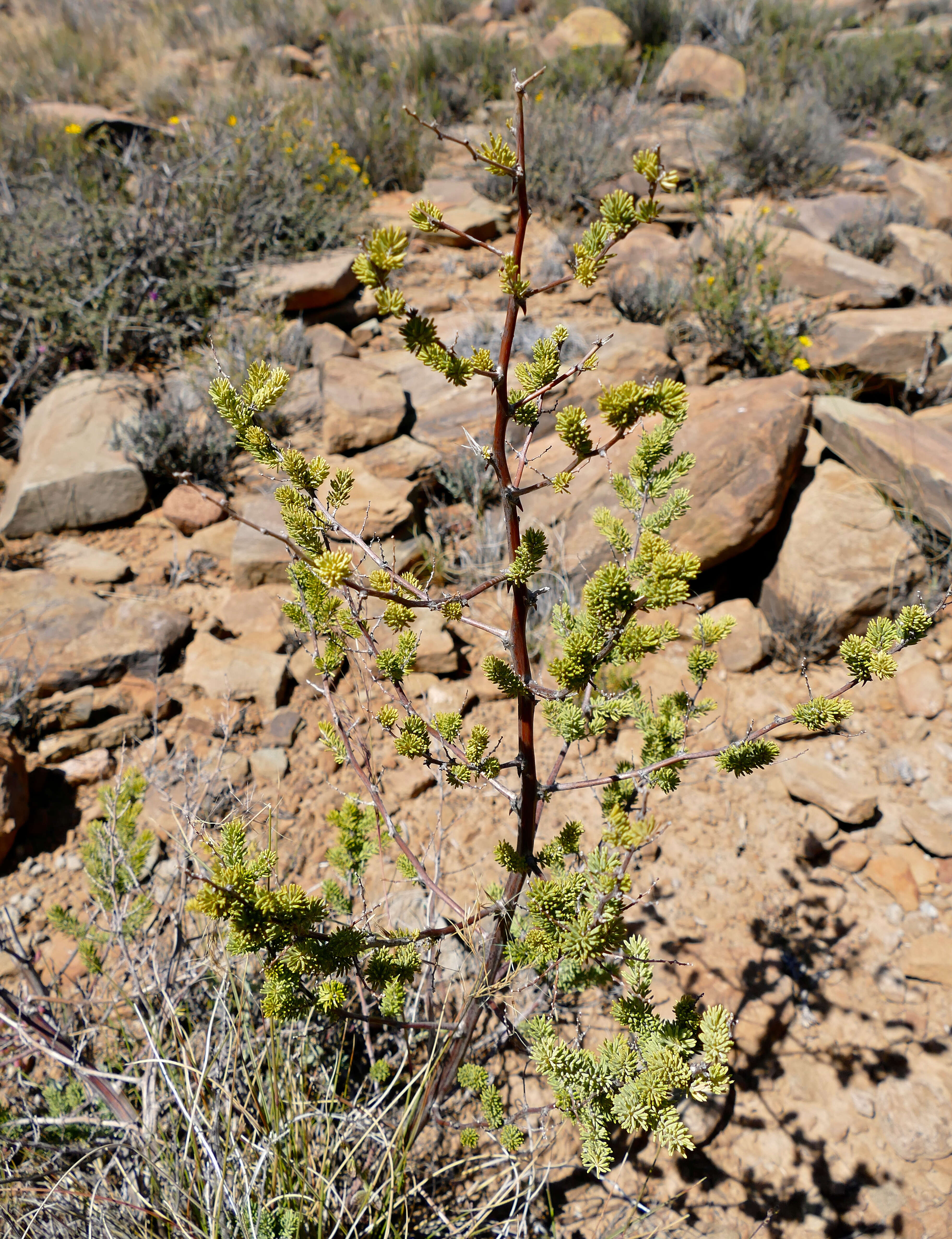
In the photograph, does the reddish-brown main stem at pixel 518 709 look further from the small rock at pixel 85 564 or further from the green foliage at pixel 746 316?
the green foliage at pixel 746 316

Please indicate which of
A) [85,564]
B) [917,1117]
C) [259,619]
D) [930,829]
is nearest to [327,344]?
[85,564]

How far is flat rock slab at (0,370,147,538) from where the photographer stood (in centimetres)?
368

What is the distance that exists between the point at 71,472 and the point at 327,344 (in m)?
1.66

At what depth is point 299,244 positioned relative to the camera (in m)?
5.16

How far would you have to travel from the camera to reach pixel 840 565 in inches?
128

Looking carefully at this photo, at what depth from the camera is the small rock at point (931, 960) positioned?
2422mm

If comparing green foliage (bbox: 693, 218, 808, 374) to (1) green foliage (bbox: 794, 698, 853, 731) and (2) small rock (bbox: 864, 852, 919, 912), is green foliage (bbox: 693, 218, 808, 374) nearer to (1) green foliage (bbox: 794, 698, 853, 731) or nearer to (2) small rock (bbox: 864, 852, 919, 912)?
(2) small rock (bbox: 864, 852, 919, 912)

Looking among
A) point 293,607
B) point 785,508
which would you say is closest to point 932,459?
point 785,508

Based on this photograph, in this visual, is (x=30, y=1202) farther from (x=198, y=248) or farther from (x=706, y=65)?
(x=706, y=65)

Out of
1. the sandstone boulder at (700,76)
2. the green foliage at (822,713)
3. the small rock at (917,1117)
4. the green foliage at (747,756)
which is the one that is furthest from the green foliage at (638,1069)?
the sandstone boulder at (700,76)

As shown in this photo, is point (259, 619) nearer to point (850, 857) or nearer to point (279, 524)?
point (279, 524)

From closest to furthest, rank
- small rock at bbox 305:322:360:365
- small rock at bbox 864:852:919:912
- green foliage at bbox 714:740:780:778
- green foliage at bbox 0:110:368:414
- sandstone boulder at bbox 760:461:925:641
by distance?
green foliage at bbox 714:740:780:778
small rock at bbox 864:852:919:912
sandstone boulder at bbox 760:461:925:641
green foliage at bbox 0:110:368:414
small rock at bbox 305:322:360:365

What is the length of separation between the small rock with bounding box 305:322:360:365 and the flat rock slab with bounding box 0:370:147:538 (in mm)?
1057

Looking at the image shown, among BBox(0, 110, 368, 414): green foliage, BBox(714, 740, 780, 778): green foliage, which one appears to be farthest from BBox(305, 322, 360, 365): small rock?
BBox(714, 740, 780, 778): green foliage
